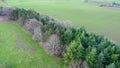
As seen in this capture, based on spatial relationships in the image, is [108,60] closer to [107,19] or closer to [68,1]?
[107,19]

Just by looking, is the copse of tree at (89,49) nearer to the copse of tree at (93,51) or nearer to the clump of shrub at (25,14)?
the copse of tree at (93,51)

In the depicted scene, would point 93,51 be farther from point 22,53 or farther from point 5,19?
point 5,19

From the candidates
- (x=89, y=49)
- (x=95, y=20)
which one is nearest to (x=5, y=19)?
(x=95, y=20)

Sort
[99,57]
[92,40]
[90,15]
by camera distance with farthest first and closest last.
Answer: [90,15] < [92,40] < [99,57]

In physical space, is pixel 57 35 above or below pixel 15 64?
above

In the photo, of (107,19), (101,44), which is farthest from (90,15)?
(101,44)

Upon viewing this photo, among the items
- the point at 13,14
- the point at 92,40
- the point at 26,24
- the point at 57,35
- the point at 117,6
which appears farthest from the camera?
the point at 117,6

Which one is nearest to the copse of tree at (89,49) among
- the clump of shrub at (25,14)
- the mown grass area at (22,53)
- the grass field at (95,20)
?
the mown grass area at (22,53)

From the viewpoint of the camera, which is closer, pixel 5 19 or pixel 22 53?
pixel 22 53
